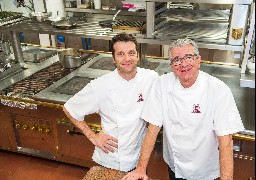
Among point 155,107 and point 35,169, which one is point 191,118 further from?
point 35,169

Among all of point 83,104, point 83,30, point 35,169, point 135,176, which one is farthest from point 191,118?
point 35,169

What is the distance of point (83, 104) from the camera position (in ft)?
7.34

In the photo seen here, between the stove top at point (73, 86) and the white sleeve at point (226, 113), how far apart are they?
1675 mm

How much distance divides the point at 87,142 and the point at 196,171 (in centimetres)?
141

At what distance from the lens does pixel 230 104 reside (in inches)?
70.5

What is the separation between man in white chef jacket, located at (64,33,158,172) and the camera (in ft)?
6.92

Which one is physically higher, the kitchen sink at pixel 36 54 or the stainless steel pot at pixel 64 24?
the stainless steel pot at pixel 64 24

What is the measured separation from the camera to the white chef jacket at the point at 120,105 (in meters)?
2.15

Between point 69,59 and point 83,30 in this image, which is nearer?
point 83,30

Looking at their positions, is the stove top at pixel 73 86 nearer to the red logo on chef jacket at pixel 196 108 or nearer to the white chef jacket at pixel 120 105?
the white chef jacket at pixel 120 105

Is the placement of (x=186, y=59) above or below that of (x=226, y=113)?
above

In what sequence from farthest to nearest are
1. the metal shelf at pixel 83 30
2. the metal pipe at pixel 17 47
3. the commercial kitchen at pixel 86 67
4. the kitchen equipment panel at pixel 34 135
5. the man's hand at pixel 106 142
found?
the metal pipe at pixel 17 47 → the kitchen equipment panel at pixel 34 135 → the metal shelf at pixel 83 30 → the commercial kitchen at pixel 86 67 → the man's hand at pixel 106 142

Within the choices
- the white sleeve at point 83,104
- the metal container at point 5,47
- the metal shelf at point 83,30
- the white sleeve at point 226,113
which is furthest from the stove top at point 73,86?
the white sleeve at point 226,113

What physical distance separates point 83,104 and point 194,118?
865 mm
